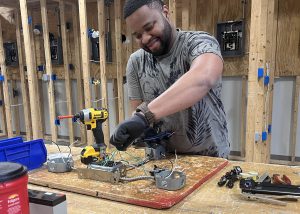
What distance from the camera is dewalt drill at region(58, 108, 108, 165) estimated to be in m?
1.36

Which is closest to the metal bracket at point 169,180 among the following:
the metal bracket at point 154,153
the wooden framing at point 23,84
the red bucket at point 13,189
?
the metal bracket at point 154,153

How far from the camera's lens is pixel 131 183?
112 centimetres

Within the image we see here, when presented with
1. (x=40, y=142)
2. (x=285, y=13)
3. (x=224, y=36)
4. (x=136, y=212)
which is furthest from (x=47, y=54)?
(x=136, y=212)

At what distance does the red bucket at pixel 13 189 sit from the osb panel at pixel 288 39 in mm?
3588

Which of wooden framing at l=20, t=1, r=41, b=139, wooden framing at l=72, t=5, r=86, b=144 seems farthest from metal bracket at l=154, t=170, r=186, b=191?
wooden framing at l=72, t=5, r=86, b=144

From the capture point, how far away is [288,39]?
3.48 metres

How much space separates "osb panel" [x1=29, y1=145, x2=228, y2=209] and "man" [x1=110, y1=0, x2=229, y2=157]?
159 mm

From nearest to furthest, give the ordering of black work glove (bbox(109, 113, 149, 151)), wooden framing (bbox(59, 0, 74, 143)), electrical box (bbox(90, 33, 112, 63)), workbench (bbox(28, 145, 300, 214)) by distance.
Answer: workbench (bbox(28, 145, 300, 214)), black work glove (bbox(109, 113, 149, 151)), electrical box (bbox(90, 33, 112, 63)), wooden framing (bbox(59, 0, 74, 143))

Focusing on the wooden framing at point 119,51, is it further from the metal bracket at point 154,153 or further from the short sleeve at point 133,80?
the metal bracket at point 154,153

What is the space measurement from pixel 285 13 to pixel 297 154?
70.8 inches

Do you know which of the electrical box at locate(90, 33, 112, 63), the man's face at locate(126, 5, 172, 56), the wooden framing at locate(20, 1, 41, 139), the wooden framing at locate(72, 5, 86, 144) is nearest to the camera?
the man's face at locate(126, 5, 172, 56)

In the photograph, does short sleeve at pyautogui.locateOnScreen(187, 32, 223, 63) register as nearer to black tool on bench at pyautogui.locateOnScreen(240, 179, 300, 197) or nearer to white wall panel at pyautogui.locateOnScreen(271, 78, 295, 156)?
black tool on bench at pyautogui.locateOnScreen(240, 179, 300, 197)

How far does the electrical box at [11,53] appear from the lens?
5137 mm

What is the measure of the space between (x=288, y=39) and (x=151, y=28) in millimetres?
2835
